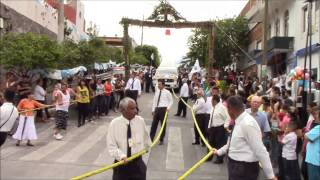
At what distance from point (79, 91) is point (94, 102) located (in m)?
2.66

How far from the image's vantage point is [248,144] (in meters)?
6.52

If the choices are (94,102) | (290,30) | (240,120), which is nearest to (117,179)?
(240,120)

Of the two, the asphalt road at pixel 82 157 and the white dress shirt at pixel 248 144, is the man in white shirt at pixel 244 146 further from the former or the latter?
the asphalt road at pixel 82 157

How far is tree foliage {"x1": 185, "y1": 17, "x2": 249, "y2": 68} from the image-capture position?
139ft

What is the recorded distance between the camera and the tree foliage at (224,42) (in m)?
42.3

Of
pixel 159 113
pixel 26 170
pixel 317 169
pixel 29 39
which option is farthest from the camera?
pixel 29 39

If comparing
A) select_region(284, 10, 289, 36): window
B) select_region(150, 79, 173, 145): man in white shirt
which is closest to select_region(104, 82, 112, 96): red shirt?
select_region(150, 79, 173, 145): man in white shirt

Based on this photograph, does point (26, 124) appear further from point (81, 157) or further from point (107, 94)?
point (107, 94)

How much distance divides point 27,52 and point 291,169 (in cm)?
1263

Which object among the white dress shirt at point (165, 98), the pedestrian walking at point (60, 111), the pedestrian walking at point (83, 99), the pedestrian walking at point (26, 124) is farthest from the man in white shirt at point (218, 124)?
the pedestrian walking at point (83, 99)

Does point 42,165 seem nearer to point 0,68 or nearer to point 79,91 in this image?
point 79,91

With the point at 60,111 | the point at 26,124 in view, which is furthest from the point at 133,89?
the point at 26,124

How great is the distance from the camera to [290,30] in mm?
30484

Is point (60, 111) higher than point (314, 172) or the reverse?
higher
